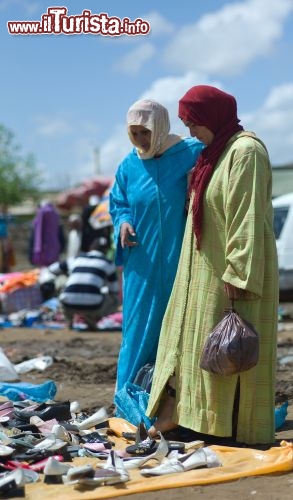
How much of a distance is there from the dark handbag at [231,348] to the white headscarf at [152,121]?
52.2 inches

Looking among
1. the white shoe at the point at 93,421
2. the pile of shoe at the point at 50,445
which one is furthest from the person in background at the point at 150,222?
the pile of shoe at the point at 50,445

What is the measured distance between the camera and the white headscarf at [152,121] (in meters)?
5.38

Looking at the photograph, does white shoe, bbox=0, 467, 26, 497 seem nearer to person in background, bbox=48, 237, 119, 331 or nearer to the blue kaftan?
the blue kaftan

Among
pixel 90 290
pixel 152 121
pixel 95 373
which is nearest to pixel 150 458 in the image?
pixel 152 121

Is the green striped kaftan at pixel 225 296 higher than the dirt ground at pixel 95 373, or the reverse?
the green striped kaftan at pixel 225 296

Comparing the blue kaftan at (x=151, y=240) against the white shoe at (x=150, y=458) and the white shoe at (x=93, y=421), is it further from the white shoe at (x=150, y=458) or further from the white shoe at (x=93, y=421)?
the white shoe at (x=150, y=458)

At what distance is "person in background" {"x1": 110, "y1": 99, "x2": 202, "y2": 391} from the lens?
542 cm

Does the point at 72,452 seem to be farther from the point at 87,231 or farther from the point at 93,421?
the point at 87,231

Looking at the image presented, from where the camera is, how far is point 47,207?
55.1 feet

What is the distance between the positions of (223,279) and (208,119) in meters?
0.86

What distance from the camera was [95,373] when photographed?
314 inches

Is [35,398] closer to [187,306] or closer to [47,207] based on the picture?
[187,306]

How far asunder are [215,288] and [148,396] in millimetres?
867

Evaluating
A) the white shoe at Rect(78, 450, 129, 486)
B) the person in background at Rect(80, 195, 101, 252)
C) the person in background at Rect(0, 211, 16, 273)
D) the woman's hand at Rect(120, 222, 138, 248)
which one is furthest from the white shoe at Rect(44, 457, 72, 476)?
the person in background at Rect(0, 211, 16, 273)
